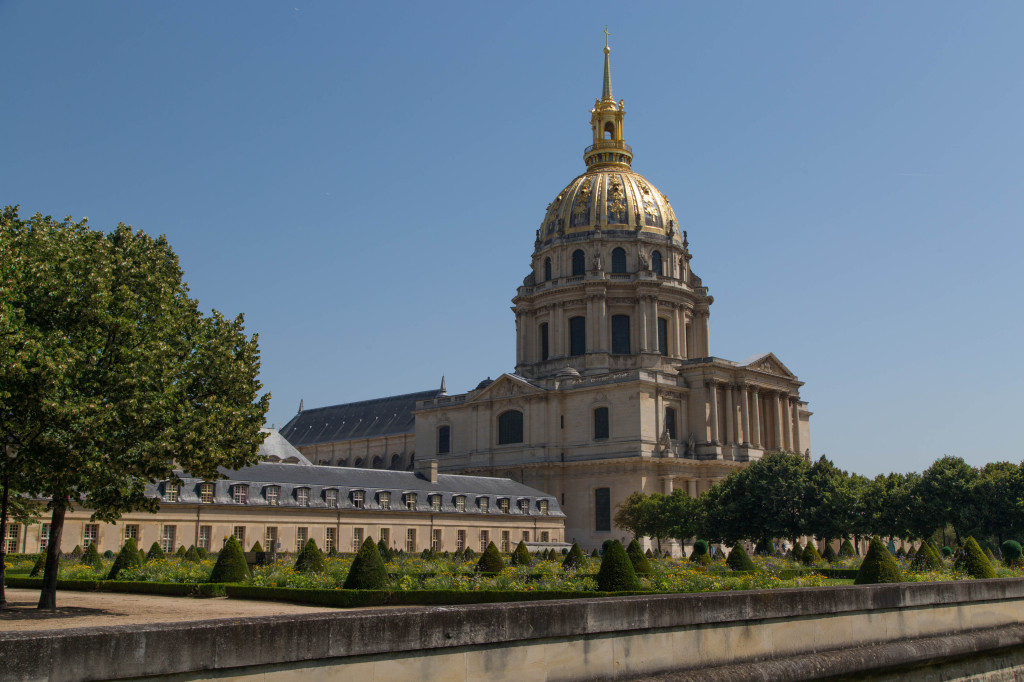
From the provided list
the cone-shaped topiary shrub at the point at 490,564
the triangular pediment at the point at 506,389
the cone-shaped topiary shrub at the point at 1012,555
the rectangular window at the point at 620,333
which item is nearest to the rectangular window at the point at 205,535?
the cone-shaped topiary shrub at the point at 490,564

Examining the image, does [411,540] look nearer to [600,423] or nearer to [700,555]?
[700,555]

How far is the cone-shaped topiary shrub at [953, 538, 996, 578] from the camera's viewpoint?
85.3 ft

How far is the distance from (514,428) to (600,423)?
8060 mm

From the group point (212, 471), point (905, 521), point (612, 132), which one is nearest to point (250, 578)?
point (212, 471)

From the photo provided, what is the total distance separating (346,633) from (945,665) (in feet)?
34.5

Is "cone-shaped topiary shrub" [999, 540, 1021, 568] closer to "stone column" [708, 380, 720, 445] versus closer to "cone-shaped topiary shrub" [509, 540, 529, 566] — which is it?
"cone-shaped topiary shrub" [509, 540, 529, 566]

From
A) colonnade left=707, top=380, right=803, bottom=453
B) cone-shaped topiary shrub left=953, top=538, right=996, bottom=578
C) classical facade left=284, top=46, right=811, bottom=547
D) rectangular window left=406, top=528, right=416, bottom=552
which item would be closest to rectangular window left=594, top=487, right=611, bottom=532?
classical facade left=284, top=46, right=811, bottom=547

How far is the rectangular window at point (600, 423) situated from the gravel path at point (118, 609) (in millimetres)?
49296

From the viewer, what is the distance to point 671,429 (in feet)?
244

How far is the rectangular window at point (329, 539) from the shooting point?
53.8m

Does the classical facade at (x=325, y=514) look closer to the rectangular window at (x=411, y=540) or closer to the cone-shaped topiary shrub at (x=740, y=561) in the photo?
the rectangular window at (x=411, y=540)

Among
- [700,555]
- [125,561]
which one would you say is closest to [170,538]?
A: [125,561]

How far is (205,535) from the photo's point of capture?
4938cm

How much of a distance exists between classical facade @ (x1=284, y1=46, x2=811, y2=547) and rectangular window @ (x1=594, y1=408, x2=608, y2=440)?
9cm
